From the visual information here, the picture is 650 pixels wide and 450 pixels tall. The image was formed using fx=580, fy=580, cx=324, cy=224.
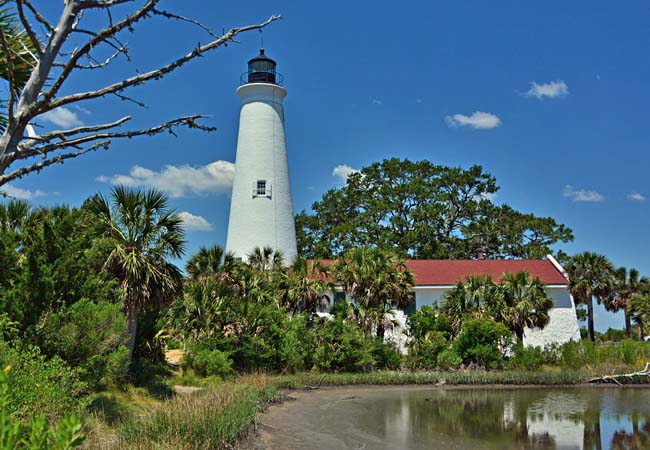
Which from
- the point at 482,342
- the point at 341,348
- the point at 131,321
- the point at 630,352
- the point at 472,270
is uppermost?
the point at 472,270

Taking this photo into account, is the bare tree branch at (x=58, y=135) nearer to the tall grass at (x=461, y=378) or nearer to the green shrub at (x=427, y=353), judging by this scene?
the tall grass at (x=461, y=378)

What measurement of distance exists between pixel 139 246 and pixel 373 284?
1352 centimetres

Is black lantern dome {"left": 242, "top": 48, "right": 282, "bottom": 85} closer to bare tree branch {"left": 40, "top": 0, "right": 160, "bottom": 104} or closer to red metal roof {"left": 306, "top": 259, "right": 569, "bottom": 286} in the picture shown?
red metal roof {"left": 306, "top": 259, "right": 569, "bottom": 286}

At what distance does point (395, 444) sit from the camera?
47.3 ft

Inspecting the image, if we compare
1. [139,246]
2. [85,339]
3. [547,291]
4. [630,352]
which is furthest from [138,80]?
[547,291]

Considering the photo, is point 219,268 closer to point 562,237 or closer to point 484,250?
point 484,250

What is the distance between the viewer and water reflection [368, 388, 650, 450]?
15.0 metres

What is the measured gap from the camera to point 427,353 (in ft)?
95.5

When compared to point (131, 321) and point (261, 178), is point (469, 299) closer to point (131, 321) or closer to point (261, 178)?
point (261, 178)

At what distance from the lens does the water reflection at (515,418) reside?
15047 mm

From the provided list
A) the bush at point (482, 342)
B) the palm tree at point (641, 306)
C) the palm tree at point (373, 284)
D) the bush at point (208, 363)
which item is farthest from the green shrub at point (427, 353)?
the palm tree at point (641, 306)

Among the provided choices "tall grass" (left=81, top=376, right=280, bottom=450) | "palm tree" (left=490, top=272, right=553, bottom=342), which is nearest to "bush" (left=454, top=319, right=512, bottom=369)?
"palm tree" (left=490, top=272, right=553, bottom=342)

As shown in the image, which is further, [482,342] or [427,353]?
[427,353]

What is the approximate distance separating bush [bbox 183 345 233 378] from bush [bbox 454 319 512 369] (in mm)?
11698
